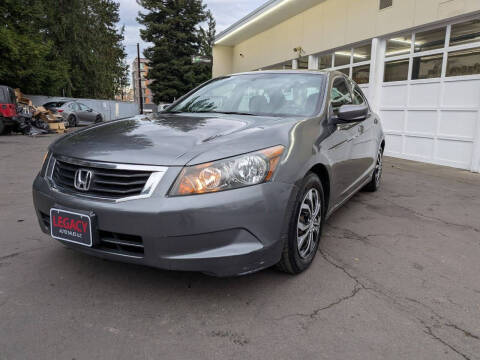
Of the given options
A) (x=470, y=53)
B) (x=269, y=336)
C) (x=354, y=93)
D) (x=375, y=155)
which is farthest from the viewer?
(x=470, y=53)

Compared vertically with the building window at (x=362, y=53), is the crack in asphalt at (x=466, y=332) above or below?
below

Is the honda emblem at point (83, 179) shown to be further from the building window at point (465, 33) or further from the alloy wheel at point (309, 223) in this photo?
the building window at point (465, 33)

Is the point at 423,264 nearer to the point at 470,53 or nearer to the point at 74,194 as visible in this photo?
the point at 74,194

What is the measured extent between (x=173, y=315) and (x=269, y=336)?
1.76 ft

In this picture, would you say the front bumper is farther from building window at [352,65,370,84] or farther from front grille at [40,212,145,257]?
building window at [352,65,370,84]

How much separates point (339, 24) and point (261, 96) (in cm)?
811

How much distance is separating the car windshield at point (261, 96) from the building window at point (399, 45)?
6215 millimetres

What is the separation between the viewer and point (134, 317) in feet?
6.38

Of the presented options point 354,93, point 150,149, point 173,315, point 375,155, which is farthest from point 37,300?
point 375,155

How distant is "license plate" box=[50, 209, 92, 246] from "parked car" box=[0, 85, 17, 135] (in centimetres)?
1271

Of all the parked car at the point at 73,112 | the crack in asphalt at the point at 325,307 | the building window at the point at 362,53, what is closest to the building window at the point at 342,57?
the building window at the point at 362,53

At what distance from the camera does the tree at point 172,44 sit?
29.9 metres

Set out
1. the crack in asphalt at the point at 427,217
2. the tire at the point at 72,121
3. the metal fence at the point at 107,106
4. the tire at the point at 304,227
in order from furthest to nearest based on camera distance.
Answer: the metal fence at the point at 107,106 < the tire at the point at 72,121 < the crack in asphalt at the point at 427,217 < the tire at the point at 304,227

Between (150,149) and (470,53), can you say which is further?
(470,53)
